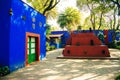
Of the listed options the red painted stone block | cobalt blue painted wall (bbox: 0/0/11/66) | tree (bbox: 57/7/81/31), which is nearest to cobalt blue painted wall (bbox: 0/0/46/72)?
cobalt blue painted wall (bbox: 0/0/11/66)

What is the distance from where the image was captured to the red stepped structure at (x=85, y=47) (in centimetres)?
1927

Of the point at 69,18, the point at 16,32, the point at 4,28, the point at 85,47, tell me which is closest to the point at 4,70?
the point at 4,28

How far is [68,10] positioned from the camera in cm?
4800

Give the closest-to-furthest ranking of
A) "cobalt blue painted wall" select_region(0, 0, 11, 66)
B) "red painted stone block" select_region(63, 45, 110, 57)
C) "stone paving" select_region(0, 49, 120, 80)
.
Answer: "stone paving" select_region(0, 49, 120, 80) → "cobalt blue painted wall" select_region(0, 0, 11, 66) → "red painted stone block" select_region(63, 45, 110, 57)

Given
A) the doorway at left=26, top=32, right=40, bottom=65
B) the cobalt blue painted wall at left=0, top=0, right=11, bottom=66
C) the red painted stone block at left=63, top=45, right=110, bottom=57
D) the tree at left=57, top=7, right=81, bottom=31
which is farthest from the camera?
the tree at left=57, top=7, right=81, bottom=31

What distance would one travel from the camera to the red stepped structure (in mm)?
19266

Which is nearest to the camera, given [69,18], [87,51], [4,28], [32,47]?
[4,28]

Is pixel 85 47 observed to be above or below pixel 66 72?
above

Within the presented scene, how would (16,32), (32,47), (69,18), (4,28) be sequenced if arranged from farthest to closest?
(69,18)
(32,47)
(16,32)
(4,28)

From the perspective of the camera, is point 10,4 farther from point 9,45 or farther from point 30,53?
point 30,53

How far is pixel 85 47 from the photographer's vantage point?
19672 millimetres

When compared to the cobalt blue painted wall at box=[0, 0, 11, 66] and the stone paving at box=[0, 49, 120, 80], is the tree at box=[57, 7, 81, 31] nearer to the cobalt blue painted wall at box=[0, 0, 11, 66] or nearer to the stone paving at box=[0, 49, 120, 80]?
the stone paving at box=[0, 49, 120, 80]

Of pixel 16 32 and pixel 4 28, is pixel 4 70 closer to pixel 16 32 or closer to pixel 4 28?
pixel 4 28

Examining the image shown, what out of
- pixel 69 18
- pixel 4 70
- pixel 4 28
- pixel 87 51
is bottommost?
pixel 4 70
